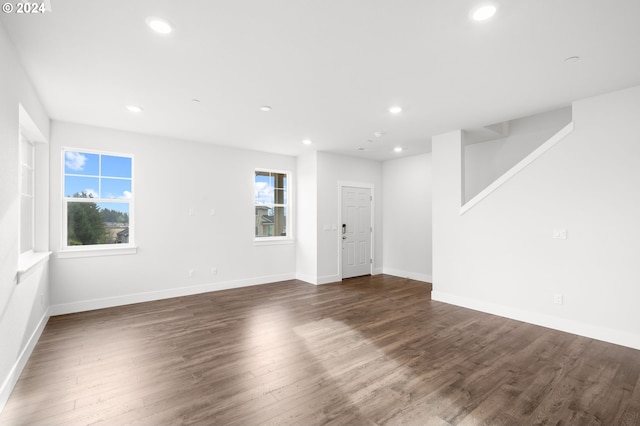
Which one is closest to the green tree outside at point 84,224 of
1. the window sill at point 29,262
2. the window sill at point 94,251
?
the window sill at point 94,251

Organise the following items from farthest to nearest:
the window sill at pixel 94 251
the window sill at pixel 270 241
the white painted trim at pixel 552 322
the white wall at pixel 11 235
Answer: the window sill at pixel 270 241 → the window sill at pixel 94 251 → the white painted trim at pixel 552 322 → the white wall at pixel 11 235

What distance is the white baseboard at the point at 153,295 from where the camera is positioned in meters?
4.35

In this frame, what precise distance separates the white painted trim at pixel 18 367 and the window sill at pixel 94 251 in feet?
3.14

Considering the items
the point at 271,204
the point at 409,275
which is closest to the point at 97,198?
the point at 271,204

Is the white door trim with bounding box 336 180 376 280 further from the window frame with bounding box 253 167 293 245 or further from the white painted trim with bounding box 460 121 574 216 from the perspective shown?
the white painted trim with bounding box 460 121 574 216

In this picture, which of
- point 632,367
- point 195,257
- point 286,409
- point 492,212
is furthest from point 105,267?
point 632,367

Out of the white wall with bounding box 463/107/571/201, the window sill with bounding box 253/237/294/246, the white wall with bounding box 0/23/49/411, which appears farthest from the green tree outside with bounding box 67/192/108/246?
the white wall with bounding box 463/107/571/201

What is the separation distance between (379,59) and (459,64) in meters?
0.73

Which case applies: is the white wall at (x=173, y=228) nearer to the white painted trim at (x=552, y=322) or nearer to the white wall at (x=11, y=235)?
the white wall at (x=11, y=235)

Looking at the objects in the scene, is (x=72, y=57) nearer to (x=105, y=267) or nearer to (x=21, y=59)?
(x=21, y=59)

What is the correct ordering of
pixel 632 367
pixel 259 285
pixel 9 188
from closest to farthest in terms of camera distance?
1. pixel 9 188
2. pixel 632 367
3. pixel 259 285

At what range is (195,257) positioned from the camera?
5426 mm

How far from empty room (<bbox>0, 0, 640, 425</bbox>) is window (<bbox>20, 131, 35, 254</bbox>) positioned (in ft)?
0.17

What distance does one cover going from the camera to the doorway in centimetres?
672
